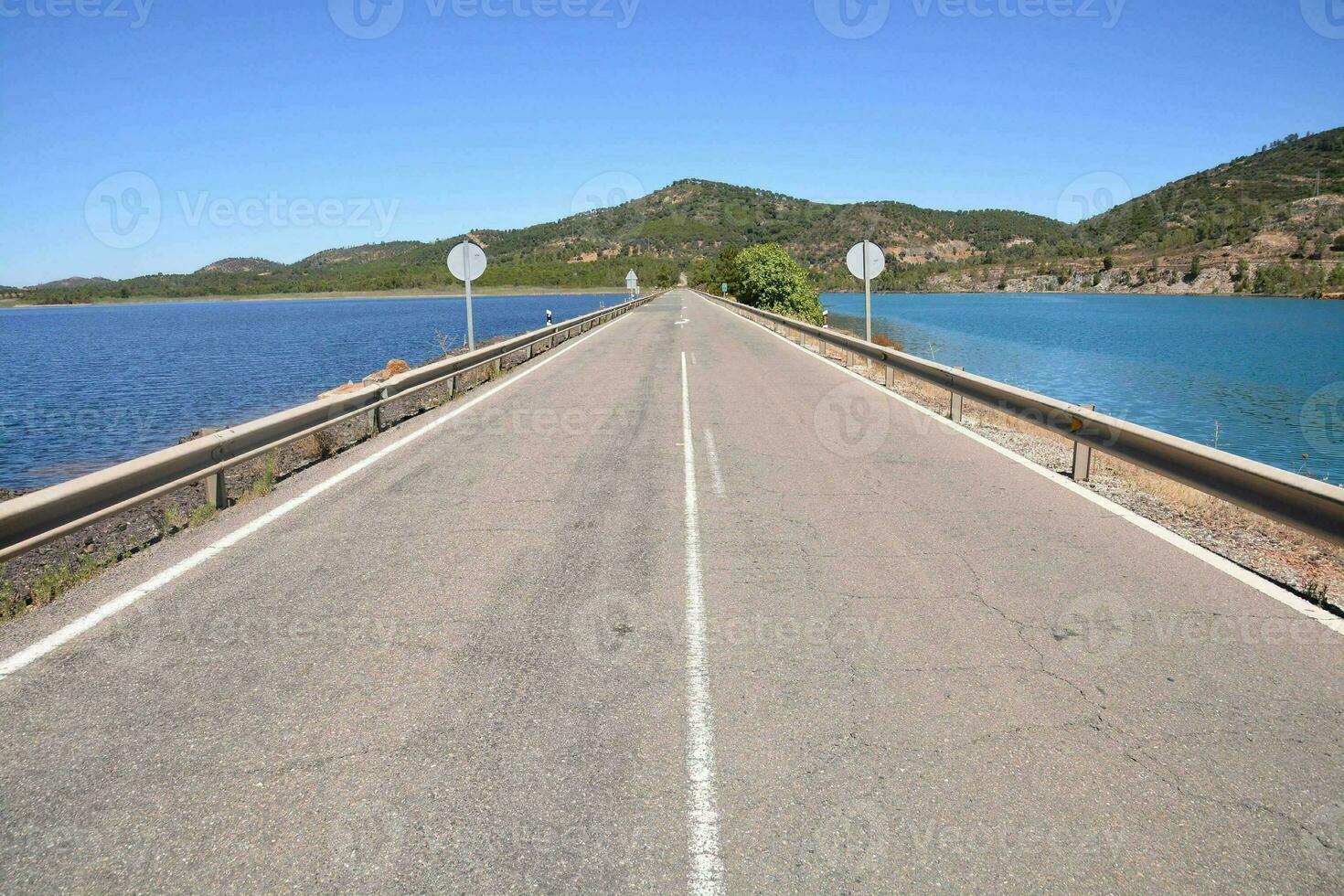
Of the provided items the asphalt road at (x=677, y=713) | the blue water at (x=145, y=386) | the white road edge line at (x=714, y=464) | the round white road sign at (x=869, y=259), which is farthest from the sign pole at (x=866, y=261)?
the blue water at (x=145, y=386)

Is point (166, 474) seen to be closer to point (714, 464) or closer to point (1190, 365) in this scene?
point (714, 464)

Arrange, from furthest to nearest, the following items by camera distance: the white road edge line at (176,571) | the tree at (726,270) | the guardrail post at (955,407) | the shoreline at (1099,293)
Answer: the shoreline at (1099,293) < the tree at (726,270) < the guardrail post at (955,407) < the white road edge line at (176,571)

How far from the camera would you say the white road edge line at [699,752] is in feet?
9.76

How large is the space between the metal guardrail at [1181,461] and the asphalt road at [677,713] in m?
0.60

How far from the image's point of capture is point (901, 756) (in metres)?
3.70

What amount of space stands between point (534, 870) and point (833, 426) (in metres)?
10.1

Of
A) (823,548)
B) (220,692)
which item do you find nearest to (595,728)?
(220,692)

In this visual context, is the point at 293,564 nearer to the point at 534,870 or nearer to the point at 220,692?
the point at 220,692

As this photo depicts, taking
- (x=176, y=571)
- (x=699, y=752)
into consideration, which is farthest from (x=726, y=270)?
(x=699, y=752)

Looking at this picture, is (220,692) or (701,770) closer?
(701,770)

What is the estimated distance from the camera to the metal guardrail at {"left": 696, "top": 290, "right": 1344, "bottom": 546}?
224 inches

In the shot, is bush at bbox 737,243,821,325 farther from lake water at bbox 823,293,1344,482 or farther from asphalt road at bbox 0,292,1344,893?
asphalt road at bbox 0,292,1344,893

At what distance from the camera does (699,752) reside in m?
3.72

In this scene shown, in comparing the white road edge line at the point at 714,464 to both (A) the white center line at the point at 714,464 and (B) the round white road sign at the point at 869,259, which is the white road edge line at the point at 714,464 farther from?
(B) the round white road sign at the point at 869,259
